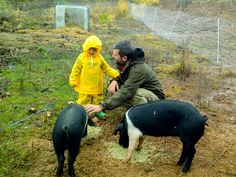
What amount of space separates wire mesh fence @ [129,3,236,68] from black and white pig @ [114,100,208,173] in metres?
5.05

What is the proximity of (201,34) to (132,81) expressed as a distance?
9.53 m

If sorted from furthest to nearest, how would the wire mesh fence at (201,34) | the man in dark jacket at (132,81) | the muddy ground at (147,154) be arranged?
1. the wire mesh fence at (201,34)
2. the man in dark jacket at (132,81)
3. the muddy ground at (147,154)

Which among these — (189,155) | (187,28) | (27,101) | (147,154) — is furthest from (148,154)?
(187,28)

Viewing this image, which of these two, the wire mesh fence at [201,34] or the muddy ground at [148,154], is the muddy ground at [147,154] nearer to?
the muddy ground at [148,154]

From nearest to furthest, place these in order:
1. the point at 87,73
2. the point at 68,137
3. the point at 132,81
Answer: the point at 68,137
the point at 132,81
the point at 87,73

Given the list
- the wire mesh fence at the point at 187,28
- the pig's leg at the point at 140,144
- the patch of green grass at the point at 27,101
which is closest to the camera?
the patch of green grass at the point at 27,101

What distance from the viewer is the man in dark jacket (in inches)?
176

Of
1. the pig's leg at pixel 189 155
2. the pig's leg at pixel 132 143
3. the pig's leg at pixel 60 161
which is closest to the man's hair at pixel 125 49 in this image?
the pig's leg at pixel 132 143

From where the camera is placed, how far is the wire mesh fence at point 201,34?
32.7 ft

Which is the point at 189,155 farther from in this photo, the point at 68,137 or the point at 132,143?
the point at 68,137

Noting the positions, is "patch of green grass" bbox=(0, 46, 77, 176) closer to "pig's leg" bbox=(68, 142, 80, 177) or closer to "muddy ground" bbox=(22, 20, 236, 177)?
"muddy ground" bbox=(22, 20, 236, 177)

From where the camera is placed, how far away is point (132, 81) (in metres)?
4.54

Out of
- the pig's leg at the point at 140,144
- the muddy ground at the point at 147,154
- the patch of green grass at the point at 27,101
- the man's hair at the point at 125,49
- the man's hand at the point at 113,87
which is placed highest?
the man's hair at the point at 125,49

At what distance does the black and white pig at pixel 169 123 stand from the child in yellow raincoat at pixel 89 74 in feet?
4.03
